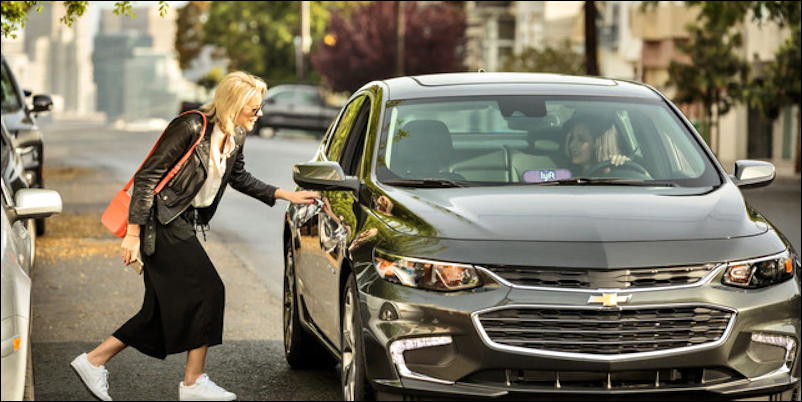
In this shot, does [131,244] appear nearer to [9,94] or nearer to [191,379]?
[191,379]

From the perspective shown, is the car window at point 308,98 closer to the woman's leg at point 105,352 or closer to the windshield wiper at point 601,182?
the woman's leg at point 105,352

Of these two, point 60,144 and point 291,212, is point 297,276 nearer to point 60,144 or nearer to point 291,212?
point 291,212

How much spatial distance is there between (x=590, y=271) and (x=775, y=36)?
48663 mm

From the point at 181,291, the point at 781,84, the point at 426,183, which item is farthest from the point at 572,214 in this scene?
the point at 781,84

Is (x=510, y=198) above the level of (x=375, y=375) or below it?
above

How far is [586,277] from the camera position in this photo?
22.0 feet

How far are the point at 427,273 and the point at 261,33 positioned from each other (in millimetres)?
84524

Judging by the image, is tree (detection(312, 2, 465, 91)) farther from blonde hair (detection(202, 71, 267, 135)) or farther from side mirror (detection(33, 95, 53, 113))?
blonde hair (detection(202, 71, 267, 135))

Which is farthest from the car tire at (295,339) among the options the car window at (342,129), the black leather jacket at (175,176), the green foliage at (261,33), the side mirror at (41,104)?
the green foliage at (261,33)

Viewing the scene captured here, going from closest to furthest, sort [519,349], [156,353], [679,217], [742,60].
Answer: [519,349] → [679,217] → [156,353] → [742,60]

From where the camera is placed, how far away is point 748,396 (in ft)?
22.6

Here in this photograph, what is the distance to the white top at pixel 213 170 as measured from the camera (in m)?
8.35

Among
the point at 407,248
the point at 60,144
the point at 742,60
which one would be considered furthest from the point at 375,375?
the point at 742,60

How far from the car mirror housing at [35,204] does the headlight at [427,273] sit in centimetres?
144
